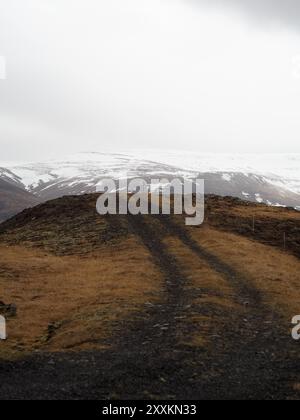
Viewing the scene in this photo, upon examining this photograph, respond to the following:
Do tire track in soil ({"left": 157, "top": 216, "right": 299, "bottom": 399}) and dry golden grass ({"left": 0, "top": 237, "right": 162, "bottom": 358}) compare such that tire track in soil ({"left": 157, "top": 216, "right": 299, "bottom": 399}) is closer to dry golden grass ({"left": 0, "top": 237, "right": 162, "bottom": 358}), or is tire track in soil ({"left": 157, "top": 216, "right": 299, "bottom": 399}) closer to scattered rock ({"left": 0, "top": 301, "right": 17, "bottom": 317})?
dry golden grass ({"left": 0, "top": 237, "right": 162, "bottom": 358})

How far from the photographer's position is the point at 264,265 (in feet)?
141

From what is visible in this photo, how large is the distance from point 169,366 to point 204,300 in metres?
11.1

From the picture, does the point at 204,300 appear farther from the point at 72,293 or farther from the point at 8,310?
the point at 8,310

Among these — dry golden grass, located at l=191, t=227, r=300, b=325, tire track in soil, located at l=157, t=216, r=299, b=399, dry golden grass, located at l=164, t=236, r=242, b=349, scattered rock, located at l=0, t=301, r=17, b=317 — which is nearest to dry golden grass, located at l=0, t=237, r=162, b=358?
scattered rock, located at l=0, t=301, r=17, b=317

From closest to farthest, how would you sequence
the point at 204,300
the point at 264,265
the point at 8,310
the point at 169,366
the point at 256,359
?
the point at 169,366 < the point at 256,359 < the point at 8,310 < the point at 204,300 < the point at 264,265

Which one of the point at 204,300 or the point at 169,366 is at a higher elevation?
the point at 204,300

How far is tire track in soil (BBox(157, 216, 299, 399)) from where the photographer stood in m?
18.6

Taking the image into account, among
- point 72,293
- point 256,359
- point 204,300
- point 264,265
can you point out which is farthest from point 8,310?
point 264,265

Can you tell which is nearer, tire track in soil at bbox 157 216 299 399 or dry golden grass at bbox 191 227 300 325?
tire track in soil at bbox 157 216 299 399

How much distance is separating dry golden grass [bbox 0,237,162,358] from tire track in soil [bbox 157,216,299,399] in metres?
6.26

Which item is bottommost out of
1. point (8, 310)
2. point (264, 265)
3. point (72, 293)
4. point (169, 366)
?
point (169, 366)

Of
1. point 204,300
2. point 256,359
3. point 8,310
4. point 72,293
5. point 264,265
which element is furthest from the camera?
point 264,265

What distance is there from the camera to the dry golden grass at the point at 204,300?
25.3 meters

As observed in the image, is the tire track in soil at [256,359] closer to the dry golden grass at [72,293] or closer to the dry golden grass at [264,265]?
the dry golden grass at [264,265]
